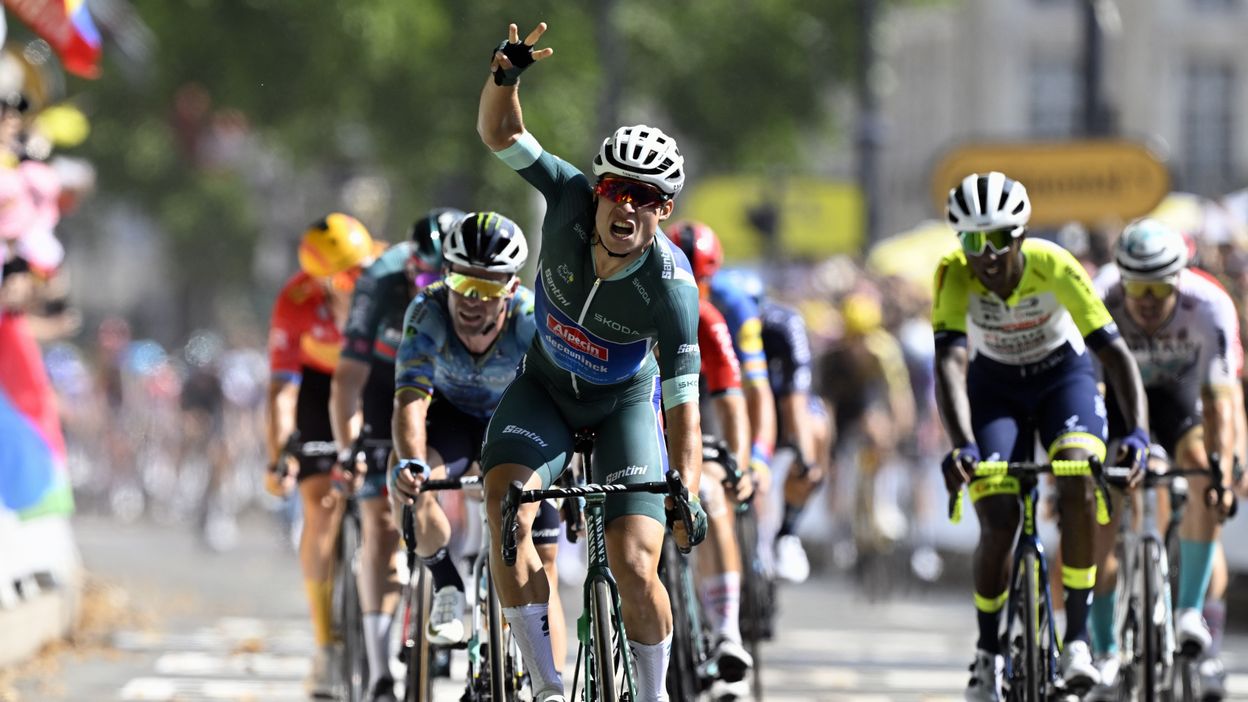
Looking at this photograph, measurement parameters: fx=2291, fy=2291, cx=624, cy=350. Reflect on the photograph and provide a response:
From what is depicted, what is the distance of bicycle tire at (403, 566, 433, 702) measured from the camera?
801 cm

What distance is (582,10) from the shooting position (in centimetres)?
2930

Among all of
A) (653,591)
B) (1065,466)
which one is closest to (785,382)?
(1065,466)

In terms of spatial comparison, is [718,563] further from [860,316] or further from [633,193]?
[860,316]

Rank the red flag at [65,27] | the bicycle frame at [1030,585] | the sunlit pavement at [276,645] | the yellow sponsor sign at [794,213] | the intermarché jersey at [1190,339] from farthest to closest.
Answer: the yellow sponsor sign at [794,213] → the red flag at [65,27] → the sunlit pavement at [276,645] → the intermarché jersey at [1190,339] → the bicycle frame at [1030,585]

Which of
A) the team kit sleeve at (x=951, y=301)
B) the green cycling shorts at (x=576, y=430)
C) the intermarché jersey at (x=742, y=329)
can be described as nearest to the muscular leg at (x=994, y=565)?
the team kit sleeve at (x=951, y=301)

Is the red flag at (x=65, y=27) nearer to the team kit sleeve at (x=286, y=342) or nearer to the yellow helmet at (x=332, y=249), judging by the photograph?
the team kit sleeve at (x=286, y=342)

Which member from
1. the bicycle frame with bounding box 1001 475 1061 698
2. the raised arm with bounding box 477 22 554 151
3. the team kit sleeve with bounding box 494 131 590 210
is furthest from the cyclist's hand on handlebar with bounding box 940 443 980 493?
the raised arm with bounding box 477 22 554 151

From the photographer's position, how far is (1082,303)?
8234mm

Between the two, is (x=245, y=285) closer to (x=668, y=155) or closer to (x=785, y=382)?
(x=785, y=382)

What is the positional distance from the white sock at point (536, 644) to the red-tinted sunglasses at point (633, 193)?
1288mm

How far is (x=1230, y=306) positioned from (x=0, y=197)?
5979 mm

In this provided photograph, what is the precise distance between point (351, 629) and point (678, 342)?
288cm

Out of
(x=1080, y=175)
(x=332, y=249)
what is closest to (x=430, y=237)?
(x=332, y=249)

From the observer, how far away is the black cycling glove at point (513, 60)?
6.80 m
